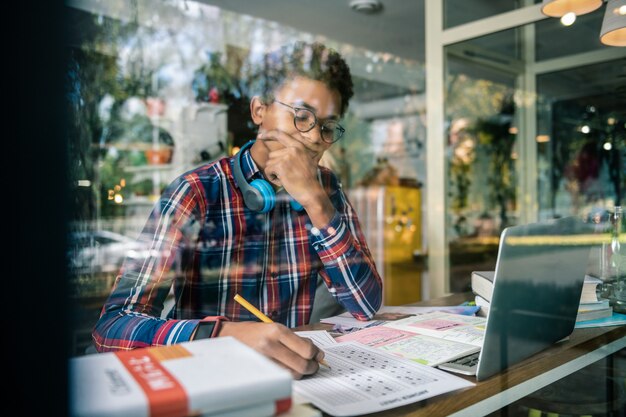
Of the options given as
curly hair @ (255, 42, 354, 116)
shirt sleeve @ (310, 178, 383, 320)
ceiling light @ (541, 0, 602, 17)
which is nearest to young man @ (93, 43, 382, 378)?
shirt sleeve @ (310, 178, 383, 320)

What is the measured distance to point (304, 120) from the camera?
5.20ft

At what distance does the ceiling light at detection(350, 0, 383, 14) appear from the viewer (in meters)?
3.41

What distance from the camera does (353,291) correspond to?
1325 mm

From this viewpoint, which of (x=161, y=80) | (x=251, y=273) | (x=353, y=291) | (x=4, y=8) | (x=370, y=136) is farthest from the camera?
(x=370, y=136)

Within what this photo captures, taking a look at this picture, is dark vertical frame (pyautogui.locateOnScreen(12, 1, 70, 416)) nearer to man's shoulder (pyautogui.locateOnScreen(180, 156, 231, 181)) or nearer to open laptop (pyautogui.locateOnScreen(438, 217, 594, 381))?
open laptop (pyautogui.locateOnScreen(438, 217, 594, 381))

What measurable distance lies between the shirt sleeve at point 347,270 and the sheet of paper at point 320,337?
0.25 m

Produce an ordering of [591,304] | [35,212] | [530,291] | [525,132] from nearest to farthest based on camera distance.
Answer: [35,212] < [530,291] < [591,304] < [525,132]

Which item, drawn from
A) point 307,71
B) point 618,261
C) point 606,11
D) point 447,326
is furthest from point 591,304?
point 606,11

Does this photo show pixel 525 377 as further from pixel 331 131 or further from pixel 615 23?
pixel 615 23

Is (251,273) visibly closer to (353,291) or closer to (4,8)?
(353,291)

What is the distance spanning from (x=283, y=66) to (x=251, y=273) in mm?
867

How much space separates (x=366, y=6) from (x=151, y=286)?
2.91m

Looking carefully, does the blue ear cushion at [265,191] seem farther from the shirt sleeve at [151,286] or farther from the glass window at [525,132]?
the glass window at [525,132]

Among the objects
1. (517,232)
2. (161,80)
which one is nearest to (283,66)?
(517,232)
